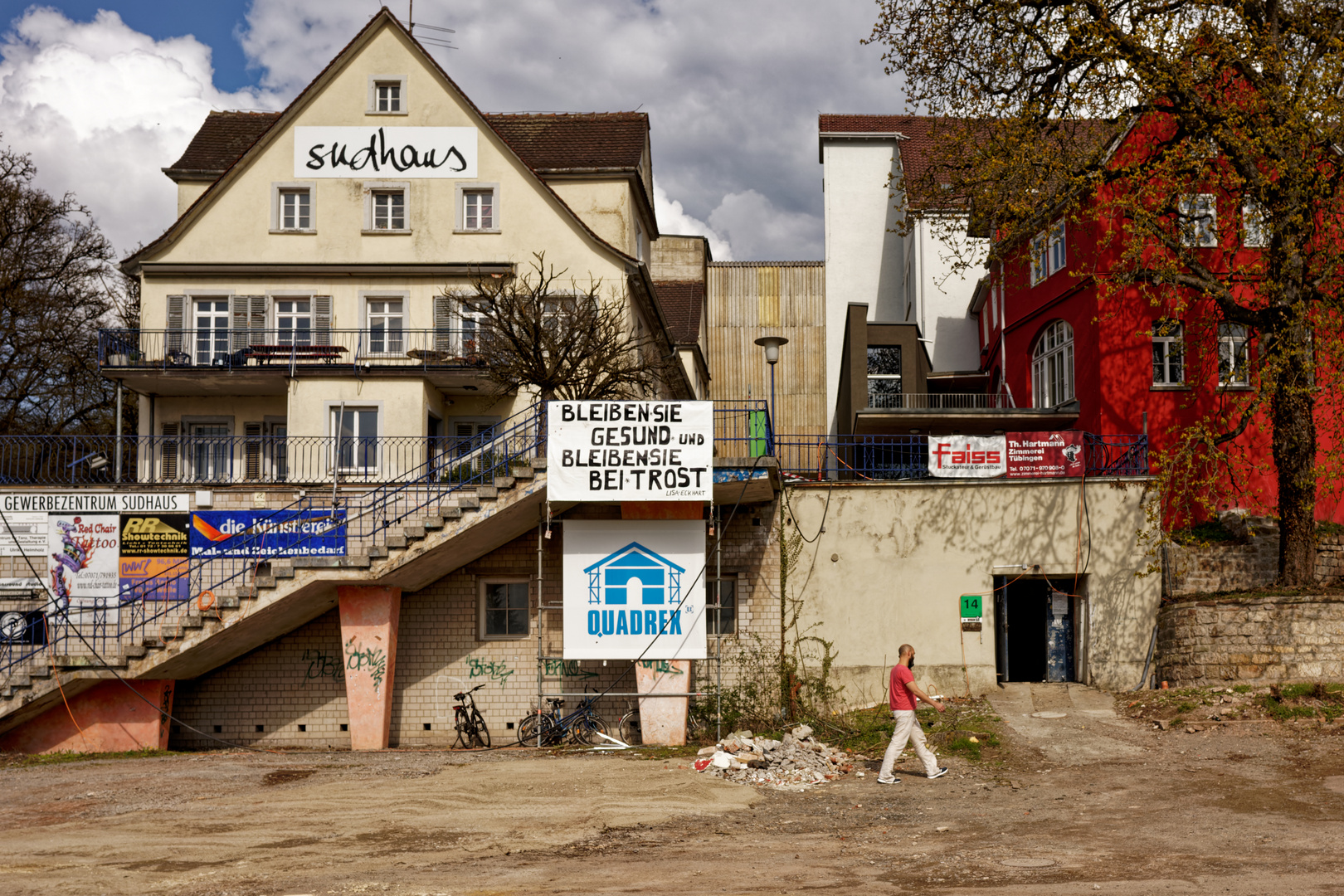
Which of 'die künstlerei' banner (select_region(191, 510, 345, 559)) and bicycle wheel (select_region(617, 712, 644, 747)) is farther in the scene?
'die künstlerei' banner (select_region(191, 510, 345, 559))

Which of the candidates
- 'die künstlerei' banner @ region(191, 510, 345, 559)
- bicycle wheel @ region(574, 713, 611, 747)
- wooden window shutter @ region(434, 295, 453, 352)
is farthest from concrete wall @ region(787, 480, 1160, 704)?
wooden window shutter @ region(434, 295, 453, 352)

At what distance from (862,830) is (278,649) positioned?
12.4m

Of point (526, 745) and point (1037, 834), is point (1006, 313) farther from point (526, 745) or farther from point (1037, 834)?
point (1037, 834)

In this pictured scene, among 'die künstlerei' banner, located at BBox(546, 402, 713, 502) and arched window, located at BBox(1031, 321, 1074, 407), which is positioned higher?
arched window, located at BBox(1031, 321, 1074, 407)

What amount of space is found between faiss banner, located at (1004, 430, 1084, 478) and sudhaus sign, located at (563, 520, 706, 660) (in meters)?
6.27

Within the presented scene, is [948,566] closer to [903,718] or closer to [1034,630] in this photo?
[1034,630]

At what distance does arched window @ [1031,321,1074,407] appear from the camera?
26297mm

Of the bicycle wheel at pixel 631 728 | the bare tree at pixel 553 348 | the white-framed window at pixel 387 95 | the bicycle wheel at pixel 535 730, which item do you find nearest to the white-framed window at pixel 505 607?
the bicycle wheel at pixel 535 730

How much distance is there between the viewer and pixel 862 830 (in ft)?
37.7

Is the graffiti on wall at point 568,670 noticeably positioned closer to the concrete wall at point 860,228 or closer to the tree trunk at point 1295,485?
the tree trunk at point 1295,485

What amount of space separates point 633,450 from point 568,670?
14.5ft

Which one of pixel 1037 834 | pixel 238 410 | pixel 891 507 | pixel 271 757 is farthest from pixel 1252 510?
pixel 238 410

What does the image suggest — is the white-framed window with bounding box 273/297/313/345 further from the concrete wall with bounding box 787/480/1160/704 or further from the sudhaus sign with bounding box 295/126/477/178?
the concrete wall with bounding box 787/480/1160/704

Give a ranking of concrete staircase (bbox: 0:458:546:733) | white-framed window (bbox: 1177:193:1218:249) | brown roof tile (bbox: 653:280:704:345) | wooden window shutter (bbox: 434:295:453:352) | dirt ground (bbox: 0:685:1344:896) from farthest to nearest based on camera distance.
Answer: brown roof tile (bbox: 653:280:704:345), wooden window shutter (bbox: 434:295:453:352), white-framed window (bbox: 1177:193:1218:249), concrete staircase (bbox: 0:458:546:733), dirt ground (bbox: 0:685:1344:896)
